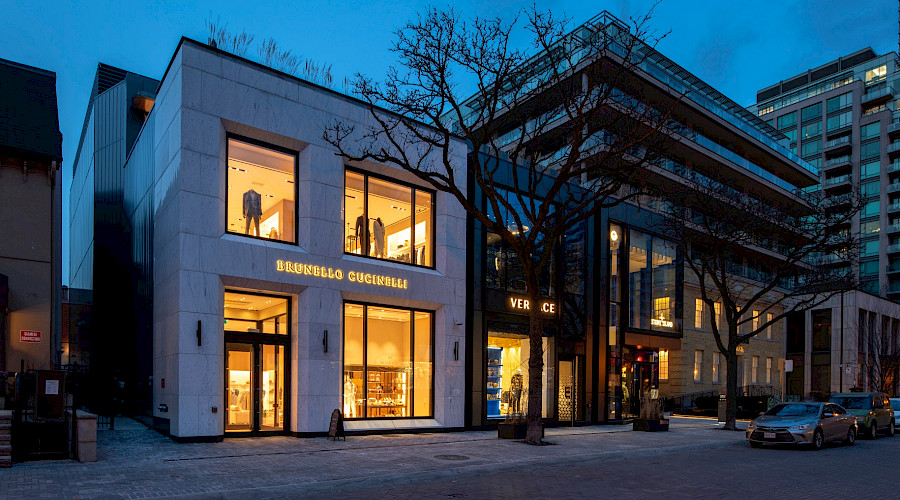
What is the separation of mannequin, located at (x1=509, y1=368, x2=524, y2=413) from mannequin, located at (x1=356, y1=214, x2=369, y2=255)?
7408mm

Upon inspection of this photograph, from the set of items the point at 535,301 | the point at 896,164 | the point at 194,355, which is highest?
the point at 896,164

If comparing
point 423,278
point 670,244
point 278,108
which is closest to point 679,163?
point 670,244

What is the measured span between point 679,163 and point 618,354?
21.6 m

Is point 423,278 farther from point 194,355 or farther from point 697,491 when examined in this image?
point 697,491

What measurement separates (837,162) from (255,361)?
88.2m

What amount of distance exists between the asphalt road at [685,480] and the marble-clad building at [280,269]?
6.63 m

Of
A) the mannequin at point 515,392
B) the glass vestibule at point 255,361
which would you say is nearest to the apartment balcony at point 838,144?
the mannequin at point 515,392

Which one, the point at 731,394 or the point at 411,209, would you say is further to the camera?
the point at 731,394

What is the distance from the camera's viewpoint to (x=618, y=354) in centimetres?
2686

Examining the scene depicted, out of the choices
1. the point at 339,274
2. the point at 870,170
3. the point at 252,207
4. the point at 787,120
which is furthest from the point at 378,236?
the point at 787,120

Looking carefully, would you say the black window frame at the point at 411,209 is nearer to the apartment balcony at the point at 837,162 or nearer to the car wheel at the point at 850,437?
the car wheel at the point at 850,437

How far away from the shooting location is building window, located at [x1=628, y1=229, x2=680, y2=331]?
28.2 m

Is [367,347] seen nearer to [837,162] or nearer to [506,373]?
[506,373]

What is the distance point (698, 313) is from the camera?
38.3m
